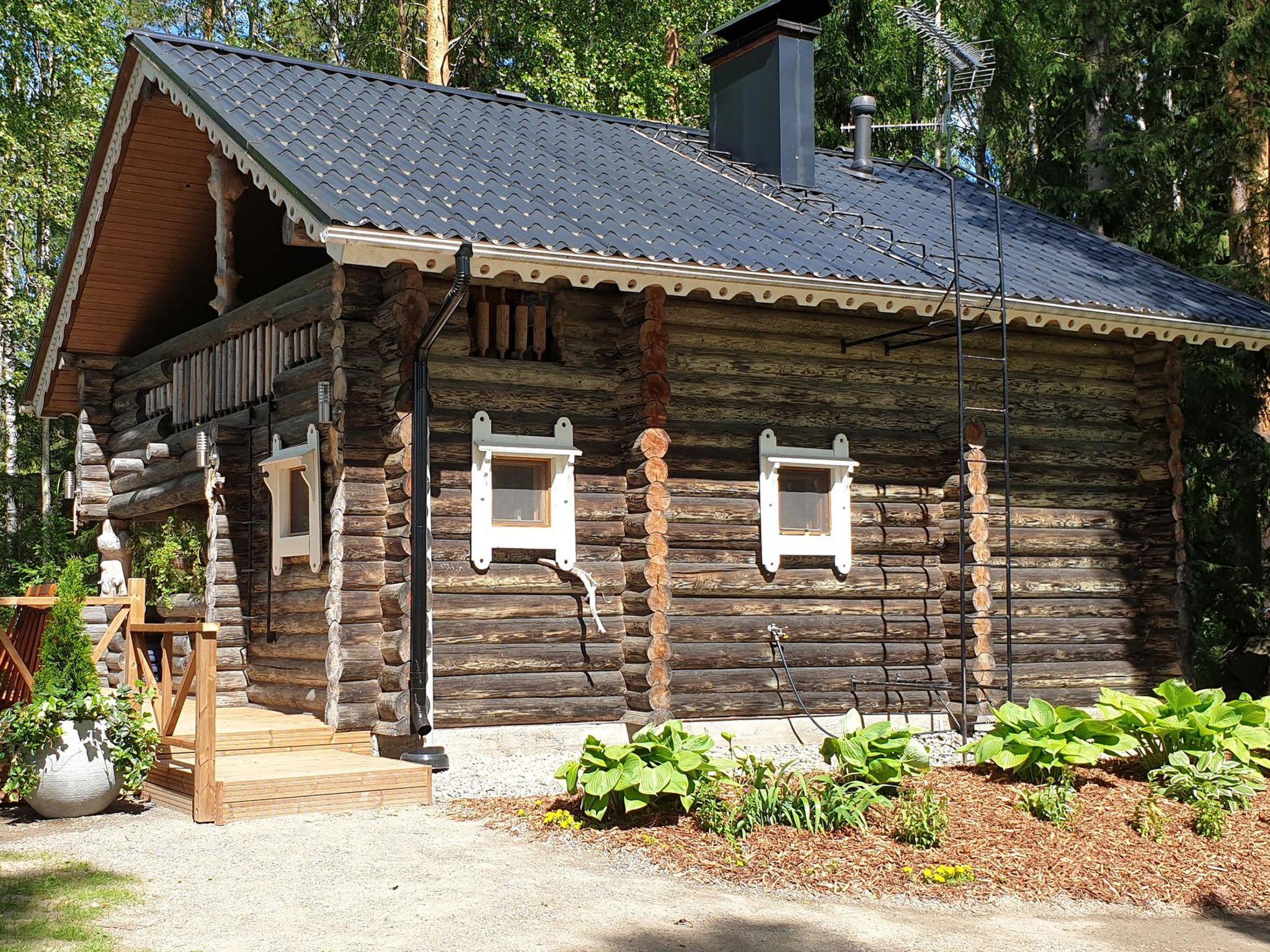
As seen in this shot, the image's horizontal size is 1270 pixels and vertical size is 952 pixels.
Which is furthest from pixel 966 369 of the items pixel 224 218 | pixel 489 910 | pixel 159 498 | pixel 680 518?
pixel 159 498

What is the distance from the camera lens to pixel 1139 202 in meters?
20.5

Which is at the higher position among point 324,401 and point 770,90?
point 770,90

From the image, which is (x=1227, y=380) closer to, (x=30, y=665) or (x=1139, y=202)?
(x=1139, y=202)

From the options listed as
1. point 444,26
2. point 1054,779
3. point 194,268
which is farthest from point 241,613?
point 444,26

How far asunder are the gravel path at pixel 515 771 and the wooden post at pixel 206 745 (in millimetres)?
1672

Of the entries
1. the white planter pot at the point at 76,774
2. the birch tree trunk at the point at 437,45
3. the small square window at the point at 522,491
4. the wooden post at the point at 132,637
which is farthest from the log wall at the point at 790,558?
the birch tree trunk at the point at 437,45

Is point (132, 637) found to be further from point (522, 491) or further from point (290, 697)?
point (522, 491)

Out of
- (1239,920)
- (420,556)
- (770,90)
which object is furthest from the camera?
(770,90)

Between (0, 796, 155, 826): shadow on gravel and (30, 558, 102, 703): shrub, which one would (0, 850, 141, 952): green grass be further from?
(30, 558, 102, 703): shrub

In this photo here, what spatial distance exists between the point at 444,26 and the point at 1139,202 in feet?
37.3

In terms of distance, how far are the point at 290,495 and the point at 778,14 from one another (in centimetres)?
737

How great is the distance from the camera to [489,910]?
250 inches

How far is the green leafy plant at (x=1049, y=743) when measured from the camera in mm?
8938

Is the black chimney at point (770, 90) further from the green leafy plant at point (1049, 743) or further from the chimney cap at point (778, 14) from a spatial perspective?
the green leafy plant at point (1049, 743)
